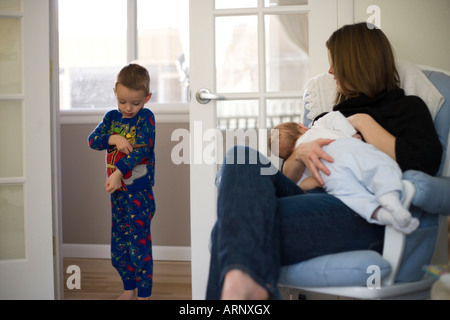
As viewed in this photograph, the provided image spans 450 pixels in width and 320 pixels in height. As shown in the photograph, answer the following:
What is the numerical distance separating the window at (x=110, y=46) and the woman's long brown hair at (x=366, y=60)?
7.20ft

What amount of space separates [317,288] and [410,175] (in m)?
0.38

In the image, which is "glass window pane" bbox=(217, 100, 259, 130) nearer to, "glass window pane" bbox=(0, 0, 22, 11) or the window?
"glass window pane" bbox=(0, 0, 22, 11)

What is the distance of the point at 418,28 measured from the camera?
2.09 meters

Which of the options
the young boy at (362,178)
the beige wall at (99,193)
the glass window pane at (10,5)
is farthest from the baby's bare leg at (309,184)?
the beige wall at (99,193)

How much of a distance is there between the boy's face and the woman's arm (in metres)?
1.08

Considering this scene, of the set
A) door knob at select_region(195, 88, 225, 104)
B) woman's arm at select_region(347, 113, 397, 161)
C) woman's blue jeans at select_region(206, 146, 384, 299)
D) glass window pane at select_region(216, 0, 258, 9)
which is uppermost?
glass window pane at select_region(216, 0, 258, 9)

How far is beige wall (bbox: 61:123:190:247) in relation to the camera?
3.43 metres

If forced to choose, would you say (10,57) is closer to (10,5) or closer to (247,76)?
(10,5)

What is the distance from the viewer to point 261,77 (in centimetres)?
222

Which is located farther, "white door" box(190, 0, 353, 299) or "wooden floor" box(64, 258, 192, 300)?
"wooden floor" box(64, 258, 192, 300)

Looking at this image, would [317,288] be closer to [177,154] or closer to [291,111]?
[291,111]

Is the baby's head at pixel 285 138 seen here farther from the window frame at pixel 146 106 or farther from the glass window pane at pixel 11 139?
the window frame at pixel 146 106

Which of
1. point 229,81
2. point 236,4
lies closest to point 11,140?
point 229,81

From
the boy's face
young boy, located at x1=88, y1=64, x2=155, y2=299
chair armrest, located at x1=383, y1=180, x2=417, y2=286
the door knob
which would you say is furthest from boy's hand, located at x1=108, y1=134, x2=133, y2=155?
chair armrest, located at x1=383, y1=180, x2=417, y2=286
